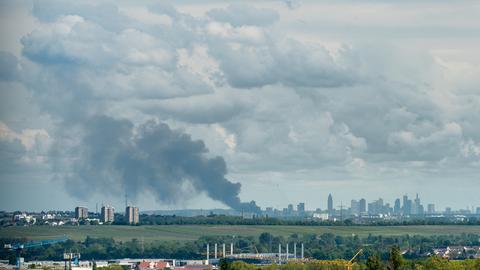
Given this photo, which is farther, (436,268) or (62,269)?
(62,269)

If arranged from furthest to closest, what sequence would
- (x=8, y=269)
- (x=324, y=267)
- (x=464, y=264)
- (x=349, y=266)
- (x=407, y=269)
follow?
(x=8, y=269) → (x=324, y=267) → (x=349, y=266) → (x=464, y=264) → (x=407, y=269)

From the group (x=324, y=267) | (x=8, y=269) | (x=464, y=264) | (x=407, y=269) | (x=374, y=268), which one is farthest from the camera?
(x=8, y=269)

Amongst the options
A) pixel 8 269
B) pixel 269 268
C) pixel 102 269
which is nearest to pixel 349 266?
pixel 269 268

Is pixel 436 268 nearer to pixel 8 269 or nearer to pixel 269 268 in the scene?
pixel 269 268

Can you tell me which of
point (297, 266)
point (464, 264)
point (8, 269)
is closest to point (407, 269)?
point (464, 264)

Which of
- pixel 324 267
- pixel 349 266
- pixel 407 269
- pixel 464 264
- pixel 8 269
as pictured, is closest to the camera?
pixel 407 269

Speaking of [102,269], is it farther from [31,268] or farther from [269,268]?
[269,268]

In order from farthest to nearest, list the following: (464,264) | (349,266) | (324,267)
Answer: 1. (324,267)
2. (349,266)
3. (464,264)

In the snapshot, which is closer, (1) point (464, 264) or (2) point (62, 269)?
(1) point (464, 264)
